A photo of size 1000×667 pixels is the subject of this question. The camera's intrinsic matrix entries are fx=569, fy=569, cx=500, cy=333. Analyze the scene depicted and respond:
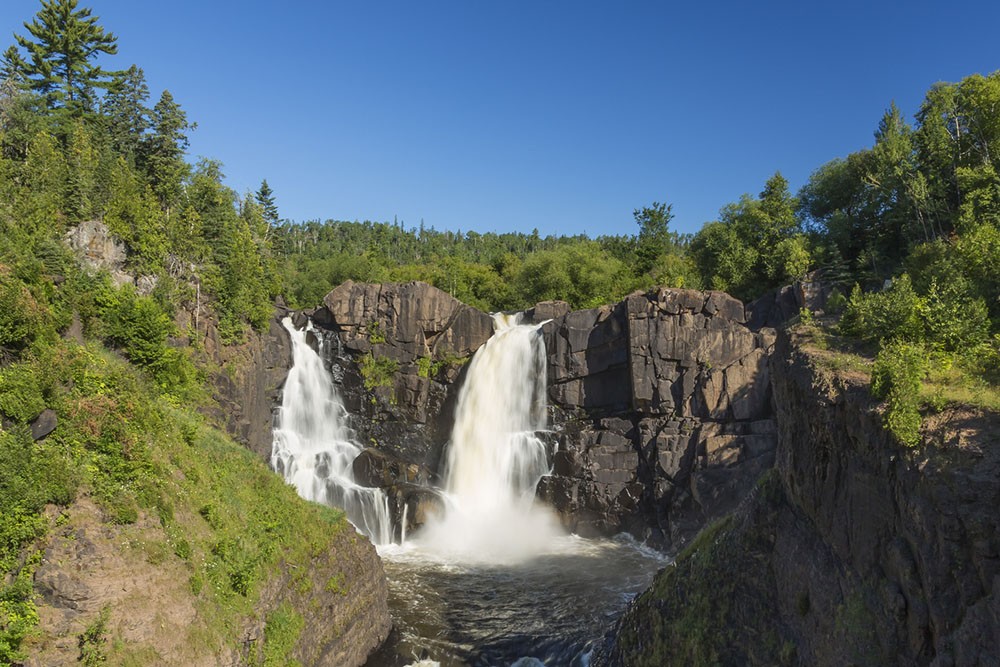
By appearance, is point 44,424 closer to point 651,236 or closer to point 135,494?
point 135,494

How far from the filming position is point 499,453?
117ft

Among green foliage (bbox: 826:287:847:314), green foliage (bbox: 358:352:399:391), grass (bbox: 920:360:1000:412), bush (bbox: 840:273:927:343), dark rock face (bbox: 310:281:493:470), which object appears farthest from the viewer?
green foliage (bbox: 358:352:399:391)

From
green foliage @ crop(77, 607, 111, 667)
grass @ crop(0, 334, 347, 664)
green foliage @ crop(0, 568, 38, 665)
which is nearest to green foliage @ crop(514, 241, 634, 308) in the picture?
grass @ crop(0, 334, 347, 664)

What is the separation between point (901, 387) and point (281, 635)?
15.2 metres

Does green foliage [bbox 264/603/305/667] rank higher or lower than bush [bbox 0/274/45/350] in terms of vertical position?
lower

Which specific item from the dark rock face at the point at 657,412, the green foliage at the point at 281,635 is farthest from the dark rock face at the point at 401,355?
the green foliage at the point at 281,635

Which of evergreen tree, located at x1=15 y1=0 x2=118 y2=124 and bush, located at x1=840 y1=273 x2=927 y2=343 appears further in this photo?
evergreen tree, located at x1=15 y1=0 x2=118 y2=124

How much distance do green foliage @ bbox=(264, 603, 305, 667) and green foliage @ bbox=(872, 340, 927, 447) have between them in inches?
579

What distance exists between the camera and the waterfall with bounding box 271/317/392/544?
3084cm

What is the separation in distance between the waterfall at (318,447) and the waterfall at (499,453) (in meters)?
3.58

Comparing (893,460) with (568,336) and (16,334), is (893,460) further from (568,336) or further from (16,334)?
(568,336)

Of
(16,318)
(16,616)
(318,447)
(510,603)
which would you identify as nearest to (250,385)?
(318,447)

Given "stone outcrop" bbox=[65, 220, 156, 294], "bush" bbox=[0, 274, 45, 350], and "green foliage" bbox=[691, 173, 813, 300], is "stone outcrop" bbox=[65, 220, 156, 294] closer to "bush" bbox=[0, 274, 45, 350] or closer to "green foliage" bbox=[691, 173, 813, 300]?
"bush" bbox=[0, 274, 45, 350]

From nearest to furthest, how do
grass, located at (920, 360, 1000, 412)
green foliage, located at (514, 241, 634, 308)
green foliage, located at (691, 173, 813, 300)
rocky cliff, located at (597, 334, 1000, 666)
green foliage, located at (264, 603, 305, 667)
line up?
rocky cliff, located at (597, 334, 1000, 666) < grass, located at (920, 360, 1000, 412) < green foliage, located at (264, 603, 305, 667) < green foliage, located at (691, 173, 813, 300) < green foliage, located at (514, 241, 634, 308)
